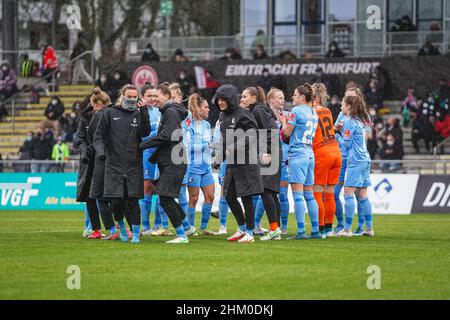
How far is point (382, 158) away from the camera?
105 ft

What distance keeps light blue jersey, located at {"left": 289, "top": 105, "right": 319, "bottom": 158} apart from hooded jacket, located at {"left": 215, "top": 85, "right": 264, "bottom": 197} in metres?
0.90

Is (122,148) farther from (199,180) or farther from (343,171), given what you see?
(343,171)

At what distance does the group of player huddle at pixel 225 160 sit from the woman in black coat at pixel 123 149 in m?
0.01

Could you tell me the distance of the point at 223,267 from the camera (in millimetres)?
13281

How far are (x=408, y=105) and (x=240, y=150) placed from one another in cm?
1997

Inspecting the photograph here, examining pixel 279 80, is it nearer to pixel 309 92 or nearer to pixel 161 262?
pixel 309 92

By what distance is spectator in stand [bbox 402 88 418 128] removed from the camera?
116 ft

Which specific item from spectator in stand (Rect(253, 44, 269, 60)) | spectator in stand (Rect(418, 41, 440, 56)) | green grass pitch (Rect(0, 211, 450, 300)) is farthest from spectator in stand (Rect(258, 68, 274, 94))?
green grass pitch (Rect(0, 211, 450, 300))

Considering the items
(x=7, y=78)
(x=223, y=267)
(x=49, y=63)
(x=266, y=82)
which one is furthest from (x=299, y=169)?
(x=49, y=63)

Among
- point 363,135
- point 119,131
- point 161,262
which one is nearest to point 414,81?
point 363,135

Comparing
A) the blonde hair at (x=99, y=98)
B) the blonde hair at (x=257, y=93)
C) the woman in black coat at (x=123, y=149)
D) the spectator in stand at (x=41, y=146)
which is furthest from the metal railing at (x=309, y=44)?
the woman in black coat at (x=123, y=149)

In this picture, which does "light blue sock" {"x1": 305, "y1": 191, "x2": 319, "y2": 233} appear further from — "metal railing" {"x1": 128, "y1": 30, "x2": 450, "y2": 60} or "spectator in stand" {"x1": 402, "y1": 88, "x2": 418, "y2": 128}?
"metal railing" {"x1": 128, "y1": 30, "x2": 450, "y2": 60}

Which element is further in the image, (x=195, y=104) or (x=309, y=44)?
(x=309, y=44)

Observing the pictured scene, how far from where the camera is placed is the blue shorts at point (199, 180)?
Answer: 746 inches
